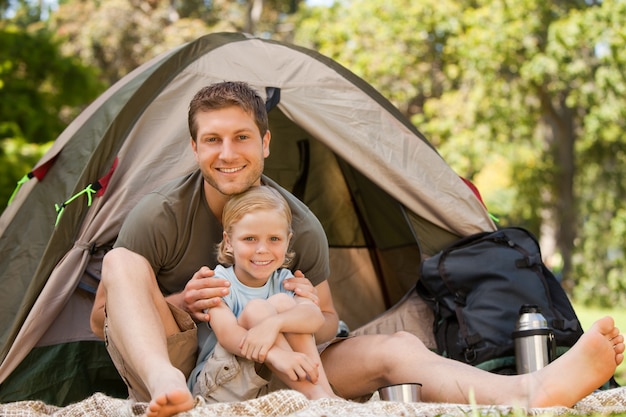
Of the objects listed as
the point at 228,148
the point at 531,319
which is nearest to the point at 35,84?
the point at 228,148

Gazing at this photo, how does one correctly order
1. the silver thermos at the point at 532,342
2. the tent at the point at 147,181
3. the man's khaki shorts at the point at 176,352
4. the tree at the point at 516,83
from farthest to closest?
the tree at the point at 516,83, the tent at the point at 147,181, the silver thermos at the point at 532,342, the man's khaki shorts at the point at 176,352

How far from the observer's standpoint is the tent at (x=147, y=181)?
A: 299 cm

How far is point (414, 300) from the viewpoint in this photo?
3.49 meters

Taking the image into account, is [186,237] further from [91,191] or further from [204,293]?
[91,191]

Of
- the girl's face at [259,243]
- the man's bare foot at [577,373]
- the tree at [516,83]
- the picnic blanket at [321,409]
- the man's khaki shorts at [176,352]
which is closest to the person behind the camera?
the picnic blanket at [321,409]

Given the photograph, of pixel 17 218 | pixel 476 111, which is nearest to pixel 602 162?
pixel 476 111

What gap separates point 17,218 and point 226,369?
152 centimetres

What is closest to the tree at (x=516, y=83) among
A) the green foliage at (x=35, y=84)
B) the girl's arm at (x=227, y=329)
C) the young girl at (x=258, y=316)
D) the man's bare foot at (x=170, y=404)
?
the green foliage at (x=35, y=84)

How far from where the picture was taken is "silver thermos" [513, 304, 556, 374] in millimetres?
2807

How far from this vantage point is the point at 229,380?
230 cm

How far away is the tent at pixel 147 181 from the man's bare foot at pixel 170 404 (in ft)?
3.60

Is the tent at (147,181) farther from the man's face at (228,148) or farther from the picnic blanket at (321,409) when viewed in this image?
the picnic blanket at (321,409)

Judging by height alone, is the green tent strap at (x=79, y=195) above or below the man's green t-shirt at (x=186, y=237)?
above

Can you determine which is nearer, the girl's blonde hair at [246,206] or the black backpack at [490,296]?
the girl's blonde hair at [246,206]
